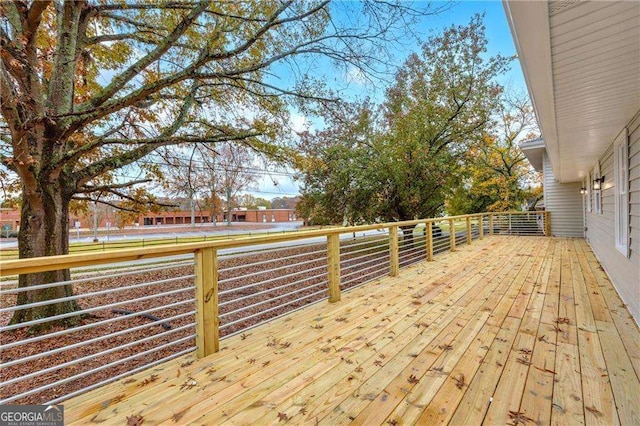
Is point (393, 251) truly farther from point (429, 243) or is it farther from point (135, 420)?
point (135, 420)

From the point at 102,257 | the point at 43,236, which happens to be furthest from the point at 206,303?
the point at 43,236

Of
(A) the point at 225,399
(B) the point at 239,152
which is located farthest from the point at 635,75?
(B) the point at 239,152

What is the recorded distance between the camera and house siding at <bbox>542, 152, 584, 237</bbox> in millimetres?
10020

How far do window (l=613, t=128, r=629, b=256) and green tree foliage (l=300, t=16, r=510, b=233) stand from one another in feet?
18.4

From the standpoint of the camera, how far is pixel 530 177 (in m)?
15.4

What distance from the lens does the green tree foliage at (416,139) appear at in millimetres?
9641

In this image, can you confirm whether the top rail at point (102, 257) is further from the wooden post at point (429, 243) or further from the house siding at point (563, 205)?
the house siding at point (563, 205)

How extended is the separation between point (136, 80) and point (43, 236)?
343cm

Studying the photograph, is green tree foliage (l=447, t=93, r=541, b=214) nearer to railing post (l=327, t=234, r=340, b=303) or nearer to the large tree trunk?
railing post (l=327, t=234, r=340, b=303)

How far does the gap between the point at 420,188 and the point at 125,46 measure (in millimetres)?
8717

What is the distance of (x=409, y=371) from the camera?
199 cm

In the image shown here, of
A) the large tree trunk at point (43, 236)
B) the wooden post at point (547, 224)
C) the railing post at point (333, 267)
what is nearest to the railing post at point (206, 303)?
the railing post at point (333, 267)

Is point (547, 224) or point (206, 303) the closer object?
point (206, 303)

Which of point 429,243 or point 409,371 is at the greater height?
point 429,243
